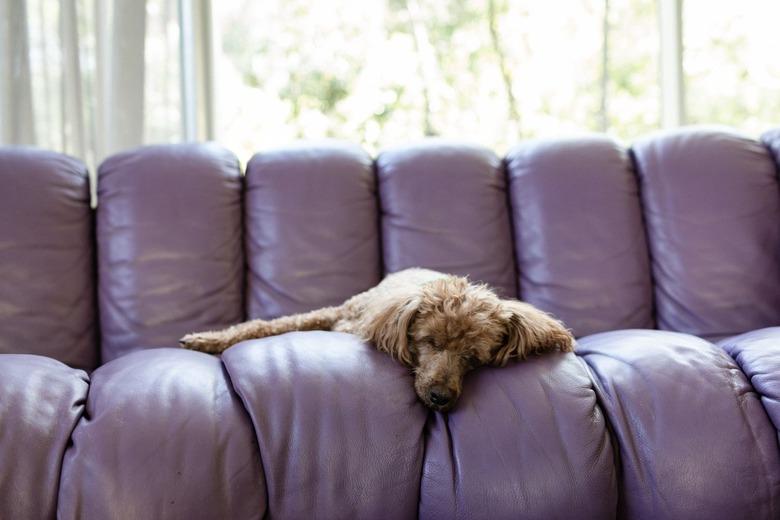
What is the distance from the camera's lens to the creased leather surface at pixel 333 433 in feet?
4.54

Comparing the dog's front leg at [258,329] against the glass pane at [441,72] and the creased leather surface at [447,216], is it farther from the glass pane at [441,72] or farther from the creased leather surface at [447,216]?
the glass pane at [441,72]

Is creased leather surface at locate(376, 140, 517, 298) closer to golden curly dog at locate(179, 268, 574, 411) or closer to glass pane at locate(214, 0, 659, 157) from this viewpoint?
golden curly dog at locate(179, 268, 574, 411)

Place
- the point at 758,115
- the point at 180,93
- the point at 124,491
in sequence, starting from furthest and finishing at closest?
the point at 758,115 < the point at 180,93 < the point at 124,491

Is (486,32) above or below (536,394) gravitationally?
above

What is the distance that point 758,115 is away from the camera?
3.26 meters

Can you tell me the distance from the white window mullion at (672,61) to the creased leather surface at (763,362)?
167 centimetres

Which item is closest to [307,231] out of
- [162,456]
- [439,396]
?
[439,396]

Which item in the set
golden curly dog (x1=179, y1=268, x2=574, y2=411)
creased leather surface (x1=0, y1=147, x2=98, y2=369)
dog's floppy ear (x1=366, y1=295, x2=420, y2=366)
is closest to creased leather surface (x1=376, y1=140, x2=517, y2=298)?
golden curly dog (x1=179, y1=268, x2=574, y2=411)

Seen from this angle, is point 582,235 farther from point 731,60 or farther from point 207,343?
point 731,60

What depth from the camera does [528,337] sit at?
1671 mm

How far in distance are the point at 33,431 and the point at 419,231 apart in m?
1.28

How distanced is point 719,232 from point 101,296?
1914mm

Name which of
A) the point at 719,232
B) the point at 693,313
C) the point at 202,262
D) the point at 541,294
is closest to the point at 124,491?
the point at 202,262

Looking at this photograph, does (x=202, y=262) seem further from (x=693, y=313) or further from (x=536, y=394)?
(x=693, y=313)
